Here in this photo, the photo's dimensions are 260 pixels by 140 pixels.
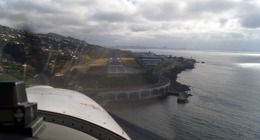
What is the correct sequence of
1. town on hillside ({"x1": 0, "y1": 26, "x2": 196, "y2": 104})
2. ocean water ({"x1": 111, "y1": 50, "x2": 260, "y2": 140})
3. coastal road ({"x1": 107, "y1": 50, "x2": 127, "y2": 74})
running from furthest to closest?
1. coastal road ({"x1": 107, "y1": 50, "x2": 127, "y2": 74})
2. ocean water ({"x1": 111, "y1": 50, "x2": 260, "y2": 140})
3. town on hillside ({"x1": 0, "y1": 26, "x2": 196, "y2": 104})

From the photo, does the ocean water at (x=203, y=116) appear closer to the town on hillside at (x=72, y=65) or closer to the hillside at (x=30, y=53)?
the town on hillside at (x=72, y=65)

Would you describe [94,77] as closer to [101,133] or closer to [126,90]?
[126,90]

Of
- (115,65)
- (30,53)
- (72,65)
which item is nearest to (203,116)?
(72,65)

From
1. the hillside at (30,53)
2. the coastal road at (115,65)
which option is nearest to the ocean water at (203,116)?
the coastal road at (115,65)

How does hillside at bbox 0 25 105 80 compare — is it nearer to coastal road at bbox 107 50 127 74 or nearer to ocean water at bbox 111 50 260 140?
ocean water at bbox 111 50 260 140

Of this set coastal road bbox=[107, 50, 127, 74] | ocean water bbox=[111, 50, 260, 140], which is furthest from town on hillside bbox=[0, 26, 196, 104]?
ocean water bbox=[111, 50, 260, 140]

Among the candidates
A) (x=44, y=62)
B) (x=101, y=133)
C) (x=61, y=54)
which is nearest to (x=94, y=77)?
(x=61, y=54)

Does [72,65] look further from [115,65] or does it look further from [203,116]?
[203,116]

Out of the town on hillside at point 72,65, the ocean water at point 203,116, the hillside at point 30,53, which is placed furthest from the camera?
the ocean water at point 203,116
